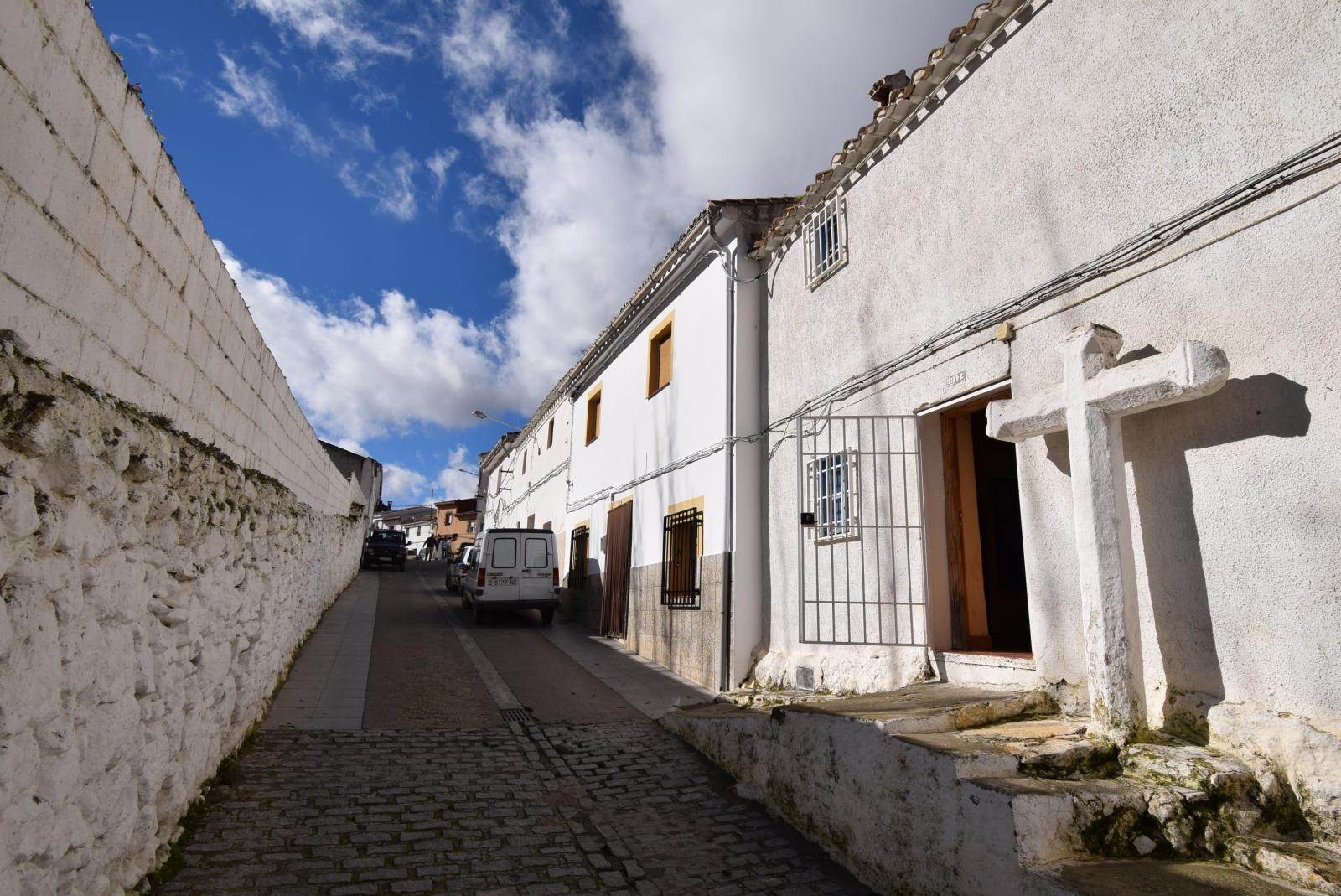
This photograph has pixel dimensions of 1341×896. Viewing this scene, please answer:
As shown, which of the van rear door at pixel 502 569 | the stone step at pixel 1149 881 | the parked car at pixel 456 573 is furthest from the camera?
the parked car at pixel 456 573

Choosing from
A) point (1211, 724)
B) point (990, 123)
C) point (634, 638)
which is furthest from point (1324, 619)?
point (634, 638)

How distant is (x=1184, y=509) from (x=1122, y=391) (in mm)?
663

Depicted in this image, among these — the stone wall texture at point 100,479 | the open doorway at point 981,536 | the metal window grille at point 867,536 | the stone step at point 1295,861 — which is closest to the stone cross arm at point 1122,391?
the open doorway at point 981,536

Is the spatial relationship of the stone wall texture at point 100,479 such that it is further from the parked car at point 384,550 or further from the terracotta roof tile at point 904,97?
the parked car at point 384,550

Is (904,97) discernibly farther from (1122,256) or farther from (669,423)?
(669,423)

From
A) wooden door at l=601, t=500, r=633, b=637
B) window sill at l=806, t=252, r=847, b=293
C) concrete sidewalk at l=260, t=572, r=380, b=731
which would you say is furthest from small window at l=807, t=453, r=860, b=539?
wooden door at l=601, t=500, r=633, b=637

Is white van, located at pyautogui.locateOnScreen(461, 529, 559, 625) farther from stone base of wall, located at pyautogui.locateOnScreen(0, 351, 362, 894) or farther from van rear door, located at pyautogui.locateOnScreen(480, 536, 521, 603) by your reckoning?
stone base of wall, located at pyautogui.locateOnScreen(0, 351, 362, 894)

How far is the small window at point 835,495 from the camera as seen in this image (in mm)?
6363

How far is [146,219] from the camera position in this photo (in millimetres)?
3287

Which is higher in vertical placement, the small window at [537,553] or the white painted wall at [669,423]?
the white painted wall at [669,423]

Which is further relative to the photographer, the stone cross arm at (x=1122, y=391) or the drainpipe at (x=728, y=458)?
the drainpipe at (x=728, y=458)

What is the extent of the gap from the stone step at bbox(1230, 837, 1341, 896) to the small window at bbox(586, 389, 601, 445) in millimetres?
12479

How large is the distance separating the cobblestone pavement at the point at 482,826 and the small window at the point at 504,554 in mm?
7924

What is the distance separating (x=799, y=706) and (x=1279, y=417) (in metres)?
2.95
